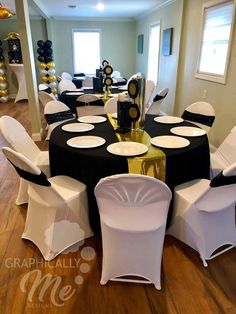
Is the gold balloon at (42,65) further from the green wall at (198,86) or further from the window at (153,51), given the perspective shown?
the green wall at (198,86)

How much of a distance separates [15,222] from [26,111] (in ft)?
16.0

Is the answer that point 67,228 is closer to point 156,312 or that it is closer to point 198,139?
point 156,312

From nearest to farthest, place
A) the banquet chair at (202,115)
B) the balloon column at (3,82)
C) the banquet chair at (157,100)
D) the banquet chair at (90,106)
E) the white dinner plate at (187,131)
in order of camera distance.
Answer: the white dinner plate at (187,131)
the banquet chair at (202,115)
the banquet chair at (157,100)
the banquet chair at (90,106)
the balloon column at (3,82)

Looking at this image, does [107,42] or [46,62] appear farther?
[107,42]

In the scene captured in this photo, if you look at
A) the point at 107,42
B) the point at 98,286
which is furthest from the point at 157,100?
the point at 107,42

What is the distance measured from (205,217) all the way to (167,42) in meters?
4.65

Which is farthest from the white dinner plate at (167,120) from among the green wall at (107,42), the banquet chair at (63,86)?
the green wall at (107,42)

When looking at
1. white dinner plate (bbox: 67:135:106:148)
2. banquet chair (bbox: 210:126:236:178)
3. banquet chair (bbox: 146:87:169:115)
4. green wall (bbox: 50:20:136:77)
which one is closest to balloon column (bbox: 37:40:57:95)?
green wall (bbox: 50:20:136:77)

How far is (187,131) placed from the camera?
2.21 meters

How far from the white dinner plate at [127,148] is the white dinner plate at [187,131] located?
0.45m

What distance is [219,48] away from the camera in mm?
3590

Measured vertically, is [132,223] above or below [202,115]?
below

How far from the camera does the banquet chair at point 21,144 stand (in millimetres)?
2016

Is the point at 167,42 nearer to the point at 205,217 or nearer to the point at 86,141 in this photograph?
the point at 86,141
